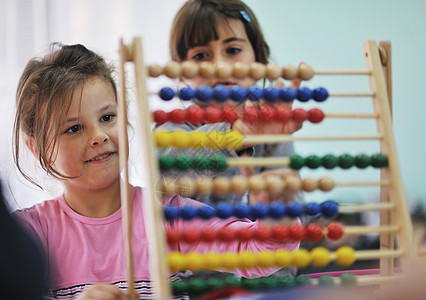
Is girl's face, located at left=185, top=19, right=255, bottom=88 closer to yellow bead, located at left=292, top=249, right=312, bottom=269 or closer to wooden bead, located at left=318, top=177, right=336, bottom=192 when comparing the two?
wooden bead, located at left=318, top=177, right=336, bottom=192

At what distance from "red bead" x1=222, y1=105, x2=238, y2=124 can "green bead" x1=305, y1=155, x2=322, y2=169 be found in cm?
14

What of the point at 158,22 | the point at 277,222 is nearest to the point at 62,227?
the point at 277,222

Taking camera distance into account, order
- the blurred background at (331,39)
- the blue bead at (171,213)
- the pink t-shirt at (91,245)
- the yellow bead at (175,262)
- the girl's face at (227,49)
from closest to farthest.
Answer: the yellow bead at (175,262) < the blue bead at (171,213) < the pink t-shirt at (91,245) < the girl's face at (227,49) < the blurred background at (331,39)

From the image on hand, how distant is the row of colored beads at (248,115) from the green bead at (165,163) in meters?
0.08

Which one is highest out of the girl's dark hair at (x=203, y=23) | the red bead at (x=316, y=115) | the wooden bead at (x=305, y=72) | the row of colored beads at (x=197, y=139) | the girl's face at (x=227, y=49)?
the girl's dark hair at (x=203, y=23)

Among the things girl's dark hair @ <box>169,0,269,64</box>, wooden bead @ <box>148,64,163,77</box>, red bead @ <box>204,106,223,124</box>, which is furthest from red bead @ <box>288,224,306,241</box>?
girl's dark hair @ <box>169,0,269,64</box>

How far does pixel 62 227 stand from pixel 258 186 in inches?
18.4

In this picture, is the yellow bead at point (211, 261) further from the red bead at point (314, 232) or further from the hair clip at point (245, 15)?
the hair clip at point (245, 15)

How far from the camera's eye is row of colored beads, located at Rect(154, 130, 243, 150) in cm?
68

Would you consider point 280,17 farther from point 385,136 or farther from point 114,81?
point 385,136

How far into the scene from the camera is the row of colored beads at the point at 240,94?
75cm

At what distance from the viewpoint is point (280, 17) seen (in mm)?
2180

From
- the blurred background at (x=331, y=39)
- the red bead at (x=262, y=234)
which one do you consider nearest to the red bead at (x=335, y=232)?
the red bead at (x=262, y=234)

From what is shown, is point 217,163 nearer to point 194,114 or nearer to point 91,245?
point 194,114
